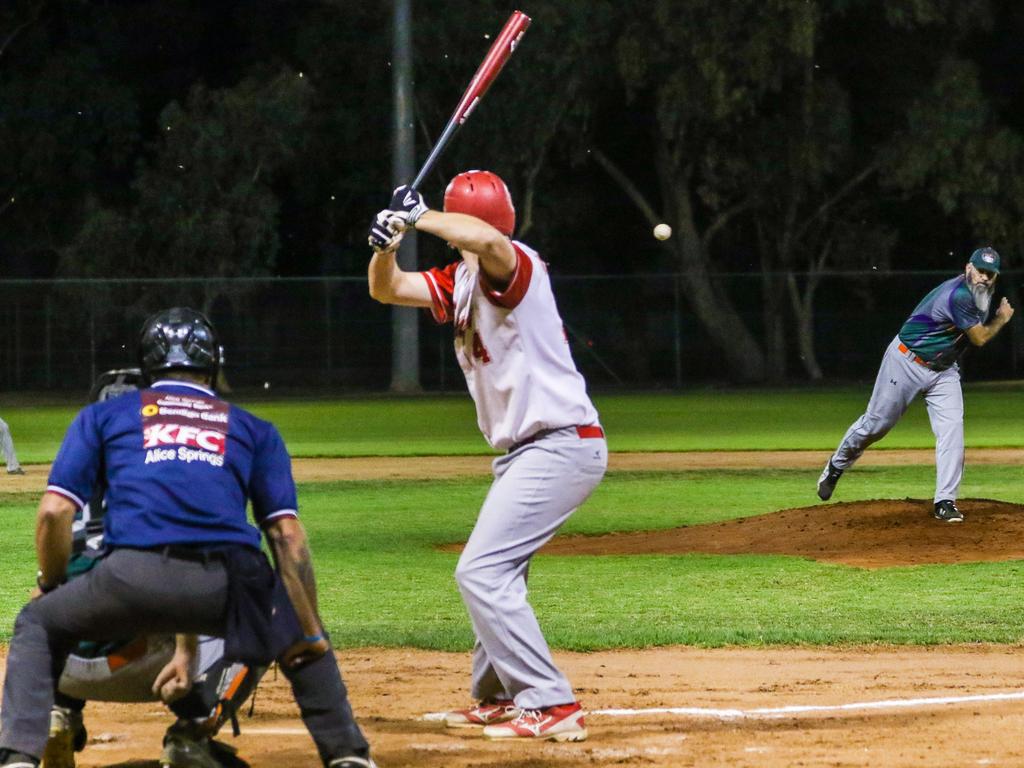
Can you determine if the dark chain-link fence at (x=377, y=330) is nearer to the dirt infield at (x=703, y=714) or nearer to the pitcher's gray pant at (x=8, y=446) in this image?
the pitcher's gray pant at (x=8, y=446)

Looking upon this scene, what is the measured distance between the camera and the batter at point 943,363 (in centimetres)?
1205

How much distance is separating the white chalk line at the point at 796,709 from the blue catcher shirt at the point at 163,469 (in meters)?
1.91

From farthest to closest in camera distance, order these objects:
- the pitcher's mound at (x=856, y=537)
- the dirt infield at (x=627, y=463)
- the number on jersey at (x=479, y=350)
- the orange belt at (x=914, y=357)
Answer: the dirt infield at (x=627, y=463), the orange belt at (x=914, y=357), the pitcher's mound at (x=856, y=537), the number on jersey at (x=479, y=350)

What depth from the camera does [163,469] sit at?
4797 millimetres

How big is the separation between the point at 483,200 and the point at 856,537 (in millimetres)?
6483

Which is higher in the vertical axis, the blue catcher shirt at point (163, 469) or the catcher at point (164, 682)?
the blue catcher shirt at point (163, 469)

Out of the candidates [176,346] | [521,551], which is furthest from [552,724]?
[176,346]

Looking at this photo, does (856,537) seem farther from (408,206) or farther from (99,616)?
(99,616)

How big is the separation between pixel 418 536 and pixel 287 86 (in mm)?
27719

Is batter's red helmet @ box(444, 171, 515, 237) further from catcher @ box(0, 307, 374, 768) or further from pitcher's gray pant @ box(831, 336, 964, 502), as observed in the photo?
pitcher's gray pant @ box(831, 336, 964, 502)

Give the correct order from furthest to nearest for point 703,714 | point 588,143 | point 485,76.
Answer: point 588,143
point 485,76
point 703,714

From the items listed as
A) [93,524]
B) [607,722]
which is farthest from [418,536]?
[93,524]

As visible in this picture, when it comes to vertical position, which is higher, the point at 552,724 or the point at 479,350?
the point at 479,350

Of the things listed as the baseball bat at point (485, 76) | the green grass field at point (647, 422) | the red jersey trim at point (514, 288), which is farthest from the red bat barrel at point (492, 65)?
the green grass field at point (647, 422)
